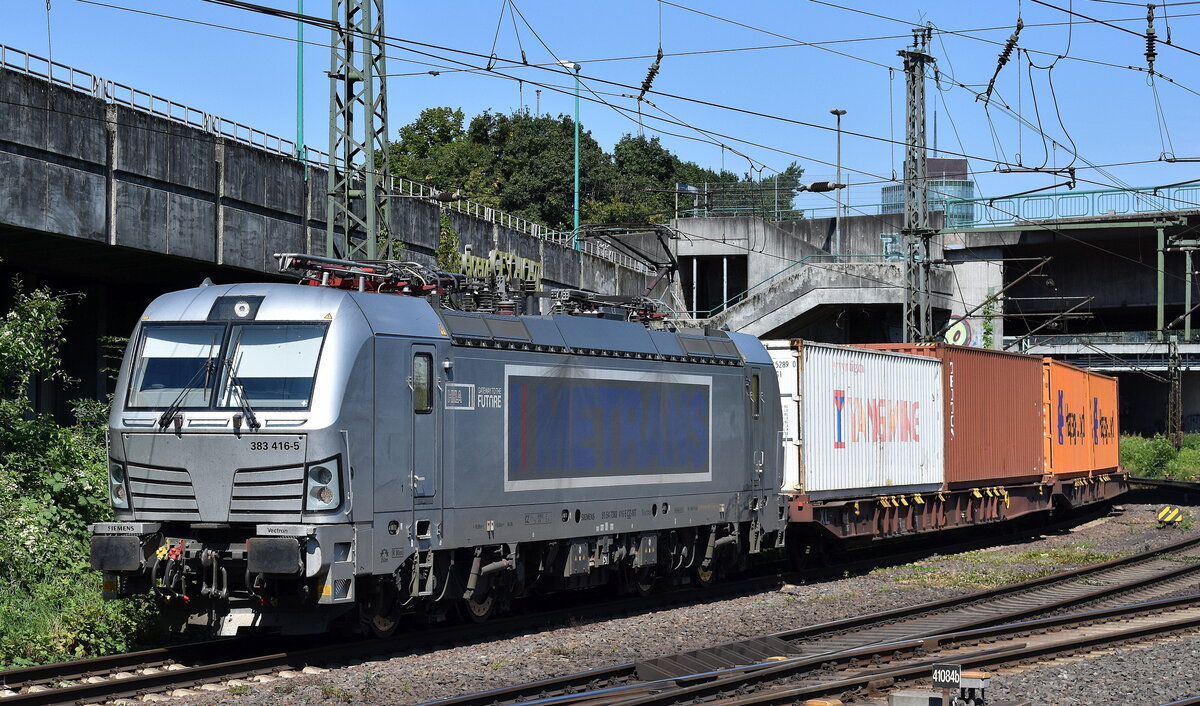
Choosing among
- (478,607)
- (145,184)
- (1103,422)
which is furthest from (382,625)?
(1103,422)

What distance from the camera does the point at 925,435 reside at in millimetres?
24297

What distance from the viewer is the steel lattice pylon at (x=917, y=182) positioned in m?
31.0

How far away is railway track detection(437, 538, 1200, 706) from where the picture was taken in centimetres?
1141

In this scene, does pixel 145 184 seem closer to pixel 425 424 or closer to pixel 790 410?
pixel 790 410

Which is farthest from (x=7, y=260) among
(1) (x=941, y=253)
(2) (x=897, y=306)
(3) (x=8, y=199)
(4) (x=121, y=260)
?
(1) (x=941, y=253)

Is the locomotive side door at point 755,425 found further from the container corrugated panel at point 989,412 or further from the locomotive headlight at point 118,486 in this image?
the locomotive headlight at point 118,486

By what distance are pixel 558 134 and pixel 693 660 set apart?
75446mm

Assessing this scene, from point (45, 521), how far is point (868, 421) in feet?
43.1

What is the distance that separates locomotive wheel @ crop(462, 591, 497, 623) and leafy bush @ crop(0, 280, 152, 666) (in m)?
3.48

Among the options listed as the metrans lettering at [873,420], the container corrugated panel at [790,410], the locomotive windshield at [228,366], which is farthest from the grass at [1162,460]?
the locomotive windshield at [228,366]

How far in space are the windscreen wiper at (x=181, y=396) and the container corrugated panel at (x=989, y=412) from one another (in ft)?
47.4

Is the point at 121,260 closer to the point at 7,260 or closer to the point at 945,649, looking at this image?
the point at 7,260

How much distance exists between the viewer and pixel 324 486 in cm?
1215

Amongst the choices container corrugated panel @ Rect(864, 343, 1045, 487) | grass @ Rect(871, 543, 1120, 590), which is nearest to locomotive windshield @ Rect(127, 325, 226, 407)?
grass @ Rect(871, 543, 1120, 590)
